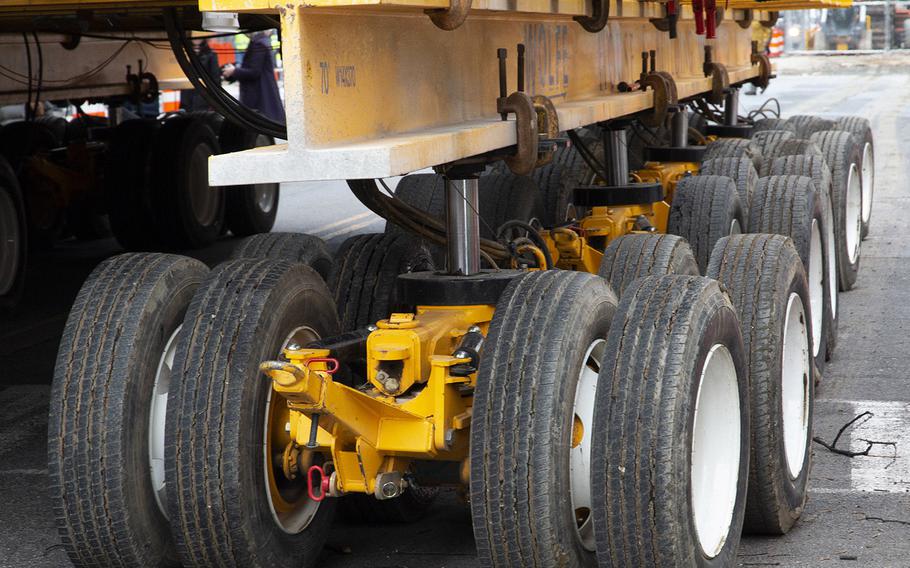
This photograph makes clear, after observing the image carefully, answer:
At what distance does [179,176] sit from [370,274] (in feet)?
21.3

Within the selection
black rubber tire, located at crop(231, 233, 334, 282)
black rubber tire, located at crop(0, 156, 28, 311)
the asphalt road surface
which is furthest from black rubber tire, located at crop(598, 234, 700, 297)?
black rubber tire, located at crop(0, 156, 28, 311)

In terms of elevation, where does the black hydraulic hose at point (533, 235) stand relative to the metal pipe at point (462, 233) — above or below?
below

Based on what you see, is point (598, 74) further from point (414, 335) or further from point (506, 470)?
point (506, 470)

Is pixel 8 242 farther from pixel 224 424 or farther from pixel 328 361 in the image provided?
pixel 328 361

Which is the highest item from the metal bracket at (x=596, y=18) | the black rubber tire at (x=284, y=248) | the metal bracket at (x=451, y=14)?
the metal bracket at (x=596, y=18)

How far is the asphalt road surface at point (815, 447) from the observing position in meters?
4.57

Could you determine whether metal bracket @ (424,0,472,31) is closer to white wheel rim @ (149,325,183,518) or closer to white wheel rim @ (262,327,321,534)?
white wheel rim @ (262,327,321,534)

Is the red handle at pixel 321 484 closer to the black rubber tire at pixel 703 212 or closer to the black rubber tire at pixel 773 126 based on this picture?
the black rubber tire at pixel 703 212

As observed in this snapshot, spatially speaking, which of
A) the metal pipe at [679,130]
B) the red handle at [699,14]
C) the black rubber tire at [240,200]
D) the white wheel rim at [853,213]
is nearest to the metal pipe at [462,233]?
the red handle at [699,14]

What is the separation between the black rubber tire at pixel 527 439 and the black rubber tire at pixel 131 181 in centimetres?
782

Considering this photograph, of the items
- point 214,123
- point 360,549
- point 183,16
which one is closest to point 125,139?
point 214,123

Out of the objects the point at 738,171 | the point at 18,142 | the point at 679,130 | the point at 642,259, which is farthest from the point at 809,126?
the point at 18,142

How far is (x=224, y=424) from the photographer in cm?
385

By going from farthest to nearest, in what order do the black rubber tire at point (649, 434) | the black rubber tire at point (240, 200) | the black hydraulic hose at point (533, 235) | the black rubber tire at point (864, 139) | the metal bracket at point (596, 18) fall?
the black rubber tire at point (240, 200) < the black rubber tire at point (864, 139) < the black hydraulic hose at point (533, 235) < the metal bracket at point (596, 18) < the black rubber tire at point (649, 434)
